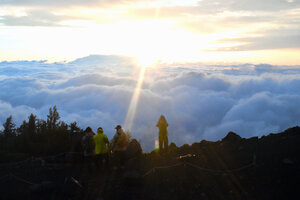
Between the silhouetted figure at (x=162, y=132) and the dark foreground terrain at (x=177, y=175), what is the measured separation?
552 mm

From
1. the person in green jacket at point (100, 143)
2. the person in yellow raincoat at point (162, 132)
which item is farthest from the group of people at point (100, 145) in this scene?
the person in yellow raincoat at point (162, 132)

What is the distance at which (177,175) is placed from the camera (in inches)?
366

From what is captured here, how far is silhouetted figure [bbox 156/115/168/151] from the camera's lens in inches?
481

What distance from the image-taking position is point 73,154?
11.9m

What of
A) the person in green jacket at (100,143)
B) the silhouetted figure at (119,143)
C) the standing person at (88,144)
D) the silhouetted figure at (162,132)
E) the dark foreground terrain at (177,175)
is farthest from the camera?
the silhouetted figure at (162,132)

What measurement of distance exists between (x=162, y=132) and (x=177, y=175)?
327 centimetres

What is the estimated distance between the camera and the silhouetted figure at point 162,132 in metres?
12.2

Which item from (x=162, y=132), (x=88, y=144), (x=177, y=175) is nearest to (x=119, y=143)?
(x=88, y=144)

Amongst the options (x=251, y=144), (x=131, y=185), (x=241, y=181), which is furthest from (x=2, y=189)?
(x=251, y=144)

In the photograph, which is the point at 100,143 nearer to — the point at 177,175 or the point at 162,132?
the point at 177,175

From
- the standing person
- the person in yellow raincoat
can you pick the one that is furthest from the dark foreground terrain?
the standing person

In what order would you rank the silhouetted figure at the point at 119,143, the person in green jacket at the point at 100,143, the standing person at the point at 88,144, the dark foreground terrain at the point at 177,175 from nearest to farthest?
the dark foreground terrain at the point at 177,175, the person in green jacket at the point at 100,143, the standing person at the point at 88,144, the silhouetted figure at the point at 119,143

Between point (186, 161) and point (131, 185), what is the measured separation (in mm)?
A: 2546

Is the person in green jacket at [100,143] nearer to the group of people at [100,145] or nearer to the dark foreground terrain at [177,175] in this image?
the group of people at [100,145]
